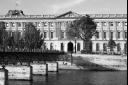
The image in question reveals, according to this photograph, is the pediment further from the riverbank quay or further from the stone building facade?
the riverbank quay

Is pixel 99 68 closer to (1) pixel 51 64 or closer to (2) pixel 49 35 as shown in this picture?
(1) pixel 51 64

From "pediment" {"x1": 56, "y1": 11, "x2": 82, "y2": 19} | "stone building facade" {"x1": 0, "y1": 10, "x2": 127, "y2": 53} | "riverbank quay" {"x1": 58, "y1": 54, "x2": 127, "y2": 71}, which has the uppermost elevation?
"pediment" {"x1": 56, "y1": 11, "x2": 82, "y2": 19}

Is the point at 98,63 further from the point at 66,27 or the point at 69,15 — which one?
the point at 69,15

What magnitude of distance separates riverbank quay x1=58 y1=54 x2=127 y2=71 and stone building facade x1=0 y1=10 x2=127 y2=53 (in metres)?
40.4

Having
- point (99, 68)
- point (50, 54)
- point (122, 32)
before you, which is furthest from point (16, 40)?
point (122, 32)

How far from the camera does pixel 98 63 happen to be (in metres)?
103

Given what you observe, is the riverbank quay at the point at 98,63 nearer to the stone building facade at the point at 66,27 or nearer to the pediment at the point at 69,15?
the stone building facade at the point at 66,27

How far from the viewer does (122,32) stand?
147375mm

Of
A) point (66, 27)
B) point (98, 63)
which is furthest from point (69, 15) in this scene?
point (98, 63)

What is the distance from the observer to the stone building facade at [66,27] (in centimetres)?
14738

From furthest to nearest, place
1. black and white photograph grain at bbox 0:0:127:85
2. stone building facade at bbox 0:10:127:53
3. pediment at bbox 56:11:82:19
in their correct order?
pediment at bbox 56:11:82:19, stone building facade at bbox 0:10:127:53, black and white photograph grain at bbox 0:0:127:85

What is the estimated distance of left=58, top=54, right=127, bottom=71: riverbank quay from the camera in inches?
3935

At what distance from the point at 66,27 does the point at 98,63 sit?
1776 inches

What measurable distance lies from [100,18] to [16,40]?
152ft
